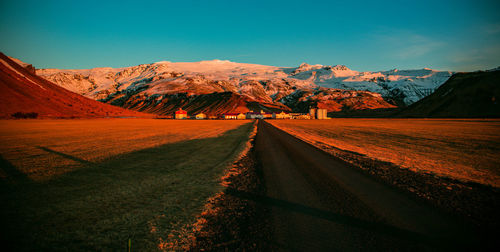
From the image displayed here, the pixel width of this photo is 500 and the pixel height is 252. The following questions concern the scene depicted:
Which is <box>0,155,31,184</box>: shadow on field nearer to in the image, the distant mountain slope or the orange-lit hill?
the orange-lit hill

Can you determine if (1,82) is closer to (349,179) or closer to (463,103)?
(349,179)

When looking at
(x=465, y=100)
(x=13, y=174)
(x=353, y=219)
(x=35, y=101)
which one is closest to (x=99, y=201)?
(x=13, y=174)

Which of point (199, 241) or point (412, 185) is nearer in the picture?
point (199, 241)

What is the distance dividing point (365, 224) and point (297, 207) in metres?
1.91

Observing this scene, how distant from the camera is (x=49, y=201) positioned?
6.74 meters

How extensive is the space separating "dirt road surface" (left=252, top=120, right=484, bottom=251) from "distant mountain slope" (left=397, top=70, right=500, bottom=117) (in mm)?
179492

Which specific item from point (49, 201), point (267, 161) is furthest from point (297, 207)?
point (49, 201)

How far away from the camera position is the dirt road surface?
4.38 meters

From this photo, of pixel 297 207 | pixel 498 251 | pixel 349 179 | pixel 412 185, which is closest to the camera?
pixel 498 251

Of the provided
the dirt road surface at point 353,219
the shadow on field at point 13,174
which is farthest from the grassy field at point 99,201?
the dirt road surface at point 353,219

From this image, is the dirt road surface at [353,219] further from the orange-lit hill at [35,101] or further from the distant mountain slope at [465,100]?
the distant mountain slope at [465,100]

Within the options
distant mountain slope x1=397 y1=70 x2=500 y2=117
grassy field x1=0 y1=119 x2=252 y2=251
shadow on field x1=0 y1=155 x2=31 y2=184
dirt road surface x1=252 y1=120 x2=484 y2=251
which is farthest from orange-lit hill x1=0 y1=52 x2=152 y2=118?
distant mountain slope x1=397 y1=70 x2=500 y2=117

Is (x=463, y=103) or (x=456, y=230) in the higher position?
(x=463, y=103)

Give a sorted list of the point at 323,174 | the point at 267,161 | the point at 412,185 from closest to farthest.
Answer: the point at 412,185 → the point at 323,174 → the point at 267,161
